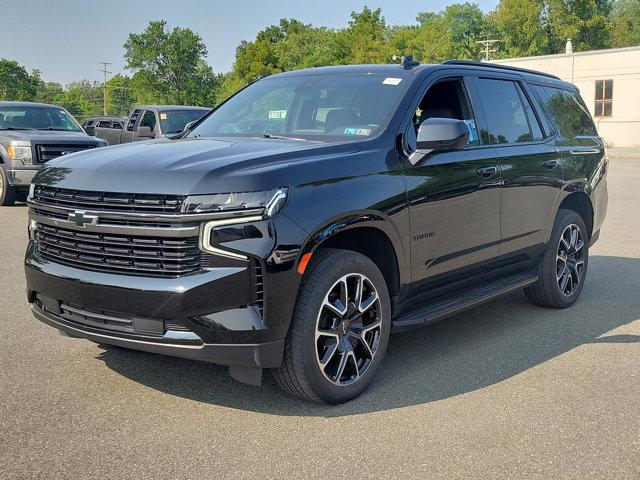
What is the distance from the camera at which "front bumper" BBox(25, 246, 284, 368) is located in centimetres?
376

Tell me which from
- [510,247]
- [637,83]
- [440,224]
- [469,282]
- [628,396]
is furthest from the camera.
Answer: [637,83]

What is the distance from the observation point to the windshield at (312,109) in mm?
4916

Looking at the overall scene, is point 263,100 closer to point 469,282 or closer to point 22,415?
point 469,282

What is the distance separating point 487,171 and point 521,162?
0.59m

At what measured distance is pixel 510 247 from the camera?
572 centimetres

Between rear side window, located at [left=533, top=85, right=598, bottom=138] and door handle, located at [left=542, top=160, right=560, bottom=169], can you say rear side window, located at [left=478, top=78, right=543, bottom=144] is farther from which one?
rear side window, located at [left=533, top=85, right=598, bottom=138]

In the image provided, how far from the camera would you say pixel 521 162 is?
5.82 m

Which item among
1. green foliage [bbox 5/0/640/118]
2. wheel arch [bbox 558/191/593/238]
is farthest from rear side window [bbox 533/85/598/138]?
green foliage [bbox 5/0/640/118]

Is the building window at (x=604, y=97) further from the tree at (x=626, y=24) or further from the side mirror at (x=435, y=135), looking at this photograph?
the side mirror at (x=435, y=135)

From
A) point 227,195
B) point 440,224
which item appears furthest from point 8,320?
point 440,224

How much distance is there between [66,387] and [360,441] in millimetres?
1826

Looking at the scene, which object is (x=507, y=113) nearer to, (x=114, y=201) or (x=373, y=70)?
(x=373, y=70)

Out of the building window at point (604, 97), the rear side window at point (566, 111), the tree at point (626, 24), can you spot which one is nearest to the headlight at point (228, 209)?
the rear side window at point (566, 111)

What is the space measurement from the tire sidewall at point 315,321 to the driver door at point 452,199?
363 millimetres
